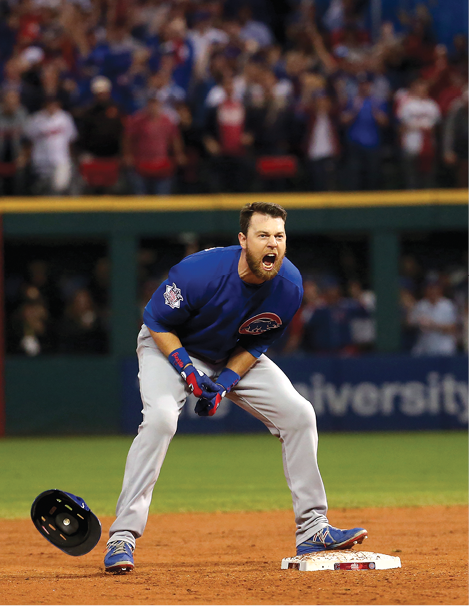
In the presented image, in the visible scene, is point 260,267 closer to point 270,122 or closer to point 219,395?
point 219,395

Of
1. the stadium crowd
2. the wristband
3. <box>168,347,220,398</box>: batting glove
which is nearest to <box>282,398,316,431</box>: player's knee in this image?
<box>168,347,220,398</box>: batting glove

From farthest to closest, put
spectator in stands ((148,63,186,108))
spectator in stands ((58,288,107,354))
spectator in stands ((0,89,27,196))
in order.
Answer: spectator in stands ((58,288,107,354))
spectator in stands ((148,63,186,108))
spectator in stands ((0,89,27,196))

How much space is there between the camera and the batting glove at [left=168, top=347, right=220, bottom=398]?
4840 mm

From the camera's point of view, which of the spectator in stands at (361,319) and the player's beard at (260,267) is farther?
the spectator in stands at (361,319)

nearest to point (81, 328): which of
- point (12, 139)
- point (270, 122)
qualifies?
point (12, 139)

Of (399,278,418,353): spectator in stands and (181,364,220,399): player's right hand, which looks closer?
(181,364,220,399): player's right hand

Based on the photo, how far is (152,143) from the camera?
1400 centimetres

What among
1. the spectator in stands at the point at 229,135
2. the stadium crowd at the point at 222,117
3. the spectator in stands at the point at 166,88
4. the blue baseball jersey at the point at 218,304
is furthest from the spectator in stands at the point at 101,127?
the blue baseball jersey at the point at 218,304

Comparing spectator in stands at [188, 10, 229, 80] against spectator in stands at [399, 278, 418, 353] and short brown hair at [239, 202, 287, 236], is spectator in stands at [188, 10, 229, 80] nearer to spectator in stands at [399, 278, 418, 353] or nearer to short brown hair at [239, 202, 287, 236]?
spectator in stands at [399, 278, 418, 353]

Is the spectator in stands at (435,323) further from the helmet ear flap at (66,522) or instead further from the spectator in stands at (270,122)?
the helmet ear flap at (66,522)

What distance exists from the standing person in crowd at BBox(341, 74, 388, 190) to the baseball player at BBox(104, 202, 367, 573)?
30.7 feet


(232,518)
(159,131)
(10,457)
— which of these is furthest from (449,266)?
(232,518)

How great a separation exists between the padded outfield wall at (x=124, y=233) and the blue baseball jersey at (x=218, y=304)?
30.4 feet

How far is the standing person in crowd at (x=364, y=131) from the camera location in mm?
14141
